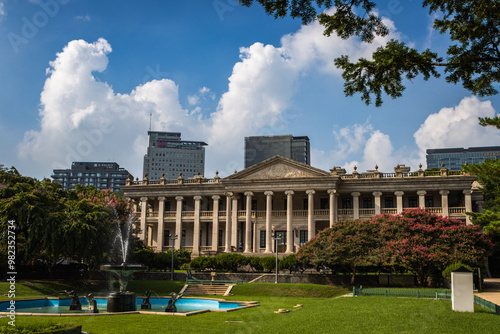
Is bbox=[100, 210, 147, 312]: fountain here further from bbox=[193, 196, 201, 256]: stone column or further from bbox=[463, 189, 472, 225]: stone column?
bbox=[463, 189, 472, 225]: stone column

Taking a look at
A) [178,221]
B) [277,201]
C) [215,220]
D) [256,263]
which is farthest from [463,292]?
[178,221]

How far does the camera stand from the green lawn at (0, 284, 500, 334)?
15.4 m

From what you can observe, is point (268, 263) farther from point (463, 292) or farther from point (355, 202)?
point (463, 292)

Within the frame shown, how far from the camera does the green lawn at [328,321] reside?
50.7 ft

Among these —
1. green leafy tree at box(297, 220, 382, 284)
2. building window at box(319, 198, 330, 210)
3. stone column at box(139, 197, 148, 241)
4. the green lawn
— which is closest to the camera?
the green lawn

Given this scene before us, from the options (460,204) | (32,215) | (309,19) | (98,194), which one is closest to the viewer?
(309,19)

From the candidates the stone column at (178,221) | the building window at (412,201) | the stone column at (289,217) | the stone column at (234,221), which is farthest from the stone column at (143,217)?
the building window at (412,201)

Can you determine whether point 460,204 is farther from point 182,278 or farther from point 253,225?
point 182,278

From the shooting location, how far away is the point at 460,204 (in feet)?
172

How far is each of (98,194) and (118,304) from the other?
28.7 m

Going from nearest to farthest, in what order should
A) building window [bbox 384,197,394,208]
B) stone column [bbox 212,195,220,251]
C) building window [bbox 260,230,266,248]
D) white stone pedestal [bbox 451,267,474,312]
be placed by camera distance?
white stone pedestal [bbox 451,267,474,312] → building window [bbox 384,197,394,208] → building window [bbox 260,230,266,248] → stone column [bbox 212,195,220,251]

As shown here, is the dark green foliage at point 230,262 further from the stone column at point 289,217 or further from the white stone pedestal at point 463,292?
the white stone pedestal at point 463,292

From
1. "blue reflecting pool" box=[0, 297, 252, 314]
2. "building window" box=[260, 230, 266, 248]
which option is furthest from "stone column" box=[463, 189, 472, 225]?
"blue reflecting pool" box=[0, 297, 252, 314]

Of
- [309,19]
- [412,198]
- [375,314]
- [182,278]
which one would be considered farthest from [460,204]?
[309,19]
